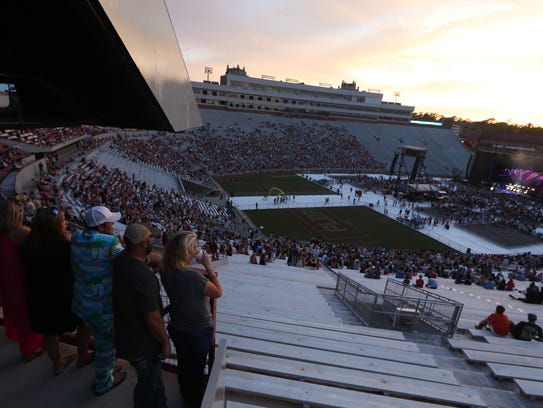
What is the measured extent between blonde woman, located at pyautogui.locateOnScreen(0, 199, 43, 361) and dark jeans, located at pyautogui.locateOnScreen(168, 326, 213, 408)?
1.38m

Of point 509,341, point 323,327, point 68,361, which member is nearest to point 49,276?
point 68,361

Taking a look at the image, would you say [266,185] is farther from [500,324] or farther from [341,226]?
[500,324]

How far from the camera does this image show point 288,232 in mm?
23938

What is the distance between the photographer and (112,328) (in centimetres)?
261

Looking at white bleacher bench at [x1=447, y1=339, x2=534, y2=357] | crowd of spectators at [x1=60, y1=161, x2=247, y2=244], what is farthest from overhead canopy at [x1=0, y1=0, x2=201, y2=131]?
crowd of spectators at [x1=60, y1=161, x2=247, y2=244]

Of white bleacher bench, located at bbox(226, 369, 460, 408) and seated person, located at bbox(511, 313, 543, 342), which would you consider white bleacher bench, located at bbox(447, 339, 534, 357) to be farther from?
white bleacher bench, located at bbox(226, 369, 460, 408)

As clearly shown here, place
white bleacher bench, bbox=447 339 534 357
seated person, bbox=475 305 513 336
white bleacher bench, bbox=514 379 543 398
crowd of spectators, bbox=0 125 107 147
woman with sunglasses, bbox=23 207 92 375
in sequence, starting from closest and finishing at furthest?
1. woman with sunglasses, bbox=23 207 92 375
2. white bleacher bench, bbox=514 379 543 398
3. white bleacher bench, bbox=447 339 534 357
4. seated person, bbox=475 305 513 336
5. crowd of spectators, bbox=0 125 107 147

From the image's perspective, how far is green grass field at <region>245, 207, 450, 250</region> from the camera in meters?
23.7

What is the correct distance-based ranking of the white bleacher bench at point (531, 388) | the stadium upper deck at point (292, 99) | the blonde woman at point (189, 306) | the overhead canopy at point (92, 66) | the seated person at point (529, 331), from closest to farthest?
the overhead canopy at point (92, 66) → the blonde woman at point (189, 306) → the white bleacher bench at point (531, 388) → the seated person at point (529, 331) → the stadium upper deck at point (292, 99)

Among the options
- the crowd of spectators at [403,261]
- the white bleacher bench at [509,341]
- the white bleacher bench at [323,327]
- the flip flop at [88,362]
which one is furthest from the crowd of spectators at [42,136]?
the white bleacher bench at [509,341]

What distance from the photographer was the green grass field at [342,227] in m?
23.7

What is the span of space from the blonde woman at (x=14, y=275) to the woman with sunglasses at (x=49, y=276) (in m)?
0.15

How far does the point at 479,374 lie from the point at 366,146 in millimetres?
59886

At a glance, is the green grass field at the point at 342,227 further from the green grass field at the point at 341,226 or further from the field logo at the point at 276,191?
the field logo at the point at 276,191
